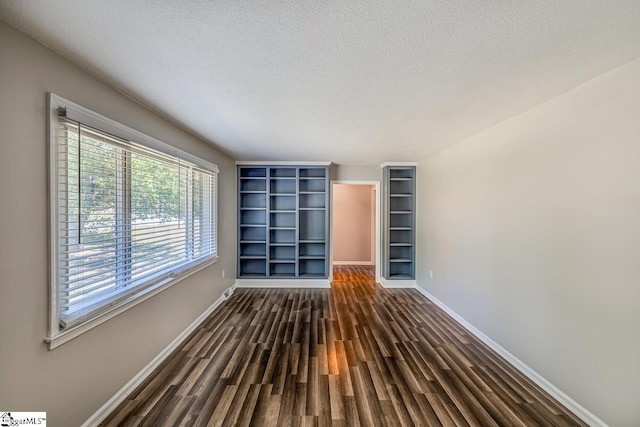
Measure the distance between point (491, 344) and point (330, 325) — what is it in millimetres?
1790

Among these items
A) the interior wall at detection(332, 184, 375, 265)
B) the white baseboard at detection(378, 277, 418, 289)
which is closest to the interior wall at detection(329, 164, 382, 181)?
the interior wall at detection(332, 184, 375, 265)

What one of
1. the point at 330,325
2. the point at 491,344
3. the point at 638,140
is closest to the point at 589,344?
the point at 491,344

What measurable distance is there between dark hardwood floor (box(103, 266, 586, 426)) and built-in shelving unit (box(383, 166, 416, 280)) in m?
1.46

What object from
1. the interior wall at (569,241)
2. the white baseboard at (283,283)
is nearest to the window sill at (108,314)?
the white baseboard at (283,283)

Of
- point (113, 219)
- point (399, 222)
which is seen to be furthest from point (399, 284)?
point (113, 219)

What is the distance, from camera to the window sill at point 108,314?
136cm

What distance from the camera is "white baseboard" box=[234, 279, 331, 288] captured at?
14.8ft

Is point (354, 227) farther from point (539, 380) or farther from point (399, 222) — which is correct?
point (539, 380)

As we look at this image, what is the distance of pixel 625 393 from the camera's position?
1.45 metres

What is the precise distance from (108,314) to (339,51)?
237 centimetres

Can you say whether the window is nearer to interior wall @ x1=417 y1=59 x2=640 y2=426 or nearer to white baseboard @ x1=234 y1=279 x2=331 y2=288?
white baseboard @ x1=234 y1=279 x2=331 y2=288

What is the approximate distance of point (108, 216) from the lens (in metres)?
1.71

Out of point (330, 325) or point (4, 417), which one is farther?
point (330, 325)

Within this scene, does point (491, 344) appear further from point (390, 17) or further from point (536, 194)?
point (390, 17)
